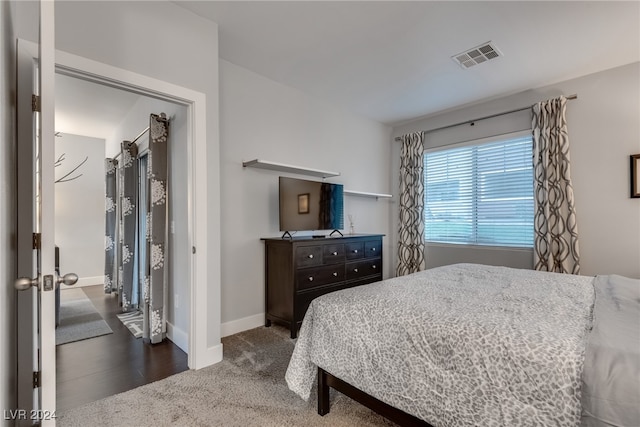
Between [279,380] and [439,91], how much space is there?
11.8ft

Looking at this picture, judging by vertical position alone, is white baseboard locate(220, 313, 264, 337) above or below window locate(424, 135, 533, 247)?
below

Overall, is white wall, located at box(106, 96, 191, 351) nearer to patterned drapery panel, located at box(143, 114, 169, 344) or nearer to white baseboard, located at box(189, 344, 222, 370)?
patterned drapery panel, located at box(143, 114, 169, 344)

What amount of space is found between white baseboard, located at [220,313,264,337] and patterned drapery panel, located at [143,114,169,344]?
1.86 ft

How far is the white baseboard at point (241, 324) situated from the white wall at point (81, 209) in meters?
4.06

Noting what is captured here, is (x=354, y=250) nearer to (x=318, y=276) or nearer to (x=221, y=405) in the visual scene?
(x=318, y=276)

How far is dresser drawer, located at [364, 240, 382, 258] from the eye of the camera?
3875 millimetres

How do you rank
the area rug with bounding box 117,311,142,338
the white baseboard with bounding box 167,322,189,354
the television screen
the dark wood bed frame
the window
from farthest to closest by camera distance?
the window → the television screen → the area rug with bounding box 117,311,142,338 → the white baseboard with bounding box 167,322,189,354 → the dark wood bed frame

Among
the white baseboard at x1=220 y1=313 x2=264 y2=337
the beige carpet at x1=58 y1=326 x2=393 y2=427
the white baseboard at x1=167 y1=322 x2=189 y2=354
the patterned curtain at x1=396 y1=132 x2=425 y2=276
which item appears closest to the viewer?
the beige carpet at x1=58 y1=326 x2=393 y2=427

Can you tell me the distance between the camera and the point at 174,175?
2.99m

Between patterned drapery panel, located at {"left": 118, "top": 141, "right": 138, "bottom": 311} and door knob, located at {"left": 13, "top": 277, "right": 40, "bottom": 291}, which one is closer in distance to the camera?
door knob, located at {"left": 13, "top": 277, "right": 40, "bottom": 291}

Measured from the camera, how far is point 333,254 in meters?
3.43

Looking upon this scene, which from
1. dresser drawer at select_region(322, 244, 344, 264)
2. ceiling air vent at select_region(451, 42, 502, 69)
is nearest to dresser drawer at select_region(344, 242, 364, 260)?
dresser drawer at select_region(322, 244, 344, 264)

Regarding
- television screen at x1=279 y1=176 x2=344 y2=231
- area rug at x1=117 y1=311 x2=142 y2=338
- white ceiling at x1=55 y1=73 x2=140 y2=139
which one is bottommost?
area rug at x1=117 y1=311 x2=142 y2=338

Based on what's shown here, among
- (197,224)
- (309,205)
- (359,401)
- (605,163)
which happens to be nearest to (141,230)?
(197,224)
